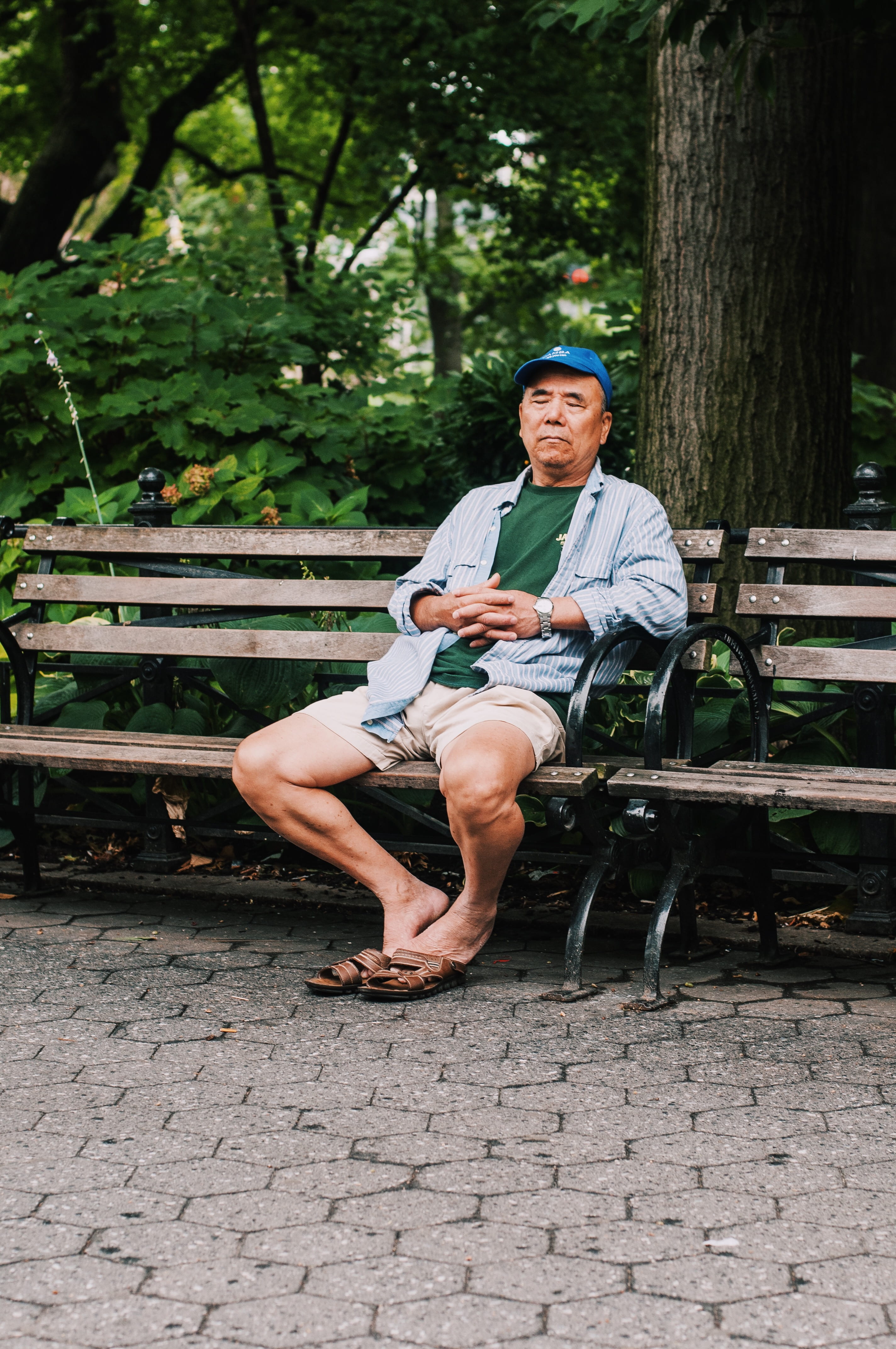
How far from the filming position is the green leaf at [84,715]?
188 inches

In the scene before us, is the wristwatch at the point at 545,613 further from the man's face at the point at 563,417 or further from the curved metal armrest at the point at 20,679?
the curved metal armrest at the point at 20,679

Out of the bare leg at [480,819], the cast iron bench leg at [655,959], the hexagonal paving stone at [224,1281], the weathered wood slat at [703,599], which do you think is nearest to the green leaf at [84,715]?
the bare leg at [480,819]

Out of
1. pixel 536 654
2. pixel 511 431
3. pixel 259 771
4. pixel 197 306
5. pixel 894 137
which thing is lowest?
pixel 259 771

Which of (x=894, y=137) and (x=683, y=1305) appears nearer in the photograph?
(x=683, y=1305)

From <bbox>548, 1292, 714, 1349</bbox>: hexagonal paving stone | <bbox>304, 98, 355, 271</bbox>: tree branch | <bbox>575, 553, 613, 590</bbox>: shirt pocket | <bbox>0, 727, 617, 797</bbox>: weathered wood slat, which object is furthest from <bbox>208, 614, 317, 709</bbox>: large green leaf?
<bbox>304, 98, 355, 271</bbox>: tree branch

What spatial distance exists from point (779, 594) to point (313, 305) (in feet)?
15.8

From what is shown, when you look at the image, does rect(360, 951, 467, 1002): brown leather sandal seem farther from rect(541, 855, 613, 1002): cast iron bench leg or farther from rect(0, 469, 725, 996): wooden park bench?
rect(0, 469, 725, 996): wooden park bench

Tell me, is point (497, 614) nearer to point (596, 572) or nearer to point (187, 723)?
point (596, 572)

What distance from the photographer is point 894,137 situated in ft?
32.8

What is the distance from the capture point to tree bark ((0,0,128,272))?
13977mm

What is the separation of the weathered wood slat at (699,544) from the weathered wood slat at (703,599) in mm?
77

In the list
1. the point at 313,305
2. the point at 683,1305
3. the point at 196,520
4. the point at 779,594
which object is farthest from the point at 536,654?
the point at 313,305

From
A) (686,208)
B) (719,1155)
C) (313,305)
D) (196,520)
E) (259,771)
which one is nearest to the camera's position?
(719,1155)

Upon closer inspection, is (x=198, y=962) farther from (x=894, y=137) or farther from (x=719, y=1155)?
(x=894, y=137)
